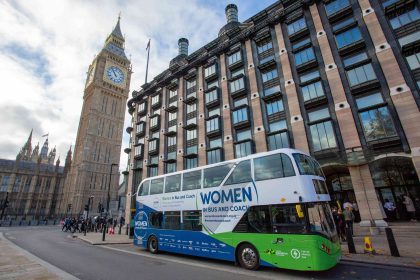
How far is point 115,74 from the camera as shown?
85.4 m

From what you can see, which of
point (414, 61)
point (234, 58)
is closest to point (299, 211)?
point (414, 61)

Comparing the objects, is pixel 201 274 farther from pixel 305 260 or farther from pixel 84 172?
pixel 84 172

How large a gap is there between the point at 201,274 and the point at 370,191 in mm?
15260

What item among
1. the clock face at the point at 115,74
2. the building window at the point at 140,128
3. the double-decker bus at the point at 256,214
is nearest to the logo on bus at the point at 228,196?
the double-decker bus at the point at 256,214

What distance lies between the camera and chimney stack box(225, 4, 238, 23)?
37.5 meters

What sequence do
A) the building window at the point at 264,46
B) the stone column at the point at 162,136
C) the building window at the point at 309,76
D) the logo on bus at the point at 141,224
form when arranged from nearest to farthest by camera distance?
the logo on bus at the point at 141,224 → the building window at the point at 309,76 → the building window at the point at 264,46 → the stone column at the point at 162,136

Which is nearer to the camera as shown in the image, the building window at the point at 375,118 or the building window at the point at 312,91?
the building window at the point at 375,118

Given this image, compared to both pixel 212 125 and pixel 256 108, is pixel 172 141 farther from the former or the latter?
pixel 256 108

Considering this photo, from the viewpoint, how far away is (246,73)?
2623 centimetres

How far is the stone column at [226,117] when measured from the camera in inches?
978

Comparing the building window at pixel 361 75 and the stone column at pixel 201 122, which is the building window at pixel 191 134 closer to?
the stone column at pixel 201 122

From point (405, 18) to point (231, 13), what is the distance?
26.7m

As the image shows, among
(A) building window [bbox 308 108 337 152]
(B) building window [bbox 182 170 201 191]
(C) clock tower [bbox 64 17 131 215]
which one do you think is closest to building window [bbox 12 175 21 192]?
(C) clock tower [bbox 64 17 131 215]

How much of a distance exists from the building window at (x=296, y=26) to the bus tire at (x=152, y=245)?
24.0 metres
